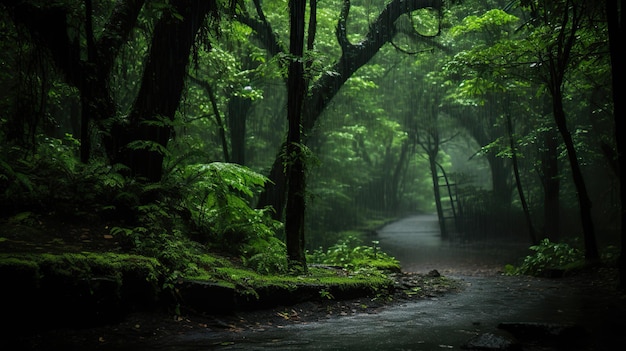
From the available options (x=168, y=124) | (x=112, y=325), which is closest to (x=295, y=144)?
(x=168, y=124)

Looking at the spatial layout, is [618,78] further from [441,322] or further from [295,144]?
[295,144]

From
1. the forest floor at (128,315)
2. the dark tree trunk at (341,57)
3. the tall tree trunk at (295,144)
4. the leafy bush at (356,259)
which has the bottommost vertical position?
the leafy bush at (356,259)

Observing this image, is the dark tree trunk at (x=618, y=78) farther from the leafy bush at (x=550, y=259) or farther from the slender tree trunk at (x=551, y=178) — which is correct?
the slender tree trunk at (x=551, y=178)

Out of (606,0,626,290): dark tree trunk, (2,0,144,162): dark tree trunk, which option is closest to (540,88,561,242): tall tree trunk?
(606,0,626,290): dark tree trunk

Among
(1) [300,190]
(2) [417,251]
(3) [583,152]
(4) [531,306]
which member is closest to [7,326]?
(1) [300,190]

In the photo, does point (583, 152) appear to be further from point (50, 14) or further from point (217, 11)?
point (50, 14)

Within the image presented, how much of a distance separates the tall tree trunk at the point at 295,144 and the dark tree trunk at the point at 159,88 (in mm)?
1767

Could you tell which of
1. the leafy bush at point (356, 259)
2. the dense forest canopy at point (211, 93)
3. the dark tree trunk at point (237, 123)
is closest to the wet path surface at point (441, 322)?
the dense forest canopy at point (211, 93)

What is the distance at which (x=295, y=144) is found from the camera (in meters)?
7.53

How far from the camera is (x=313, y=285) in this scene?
23.0 feet

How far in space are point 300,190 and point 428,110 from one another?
25931mm

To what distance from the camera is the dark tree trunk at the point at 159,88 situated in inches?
309

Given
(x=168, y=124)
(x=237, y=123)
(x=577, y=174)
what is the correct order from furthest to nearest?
(x=237, y=123)
(x=577, y=174)
(x=168, y=124)

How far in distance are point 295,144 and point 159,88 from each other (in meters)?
2.84
